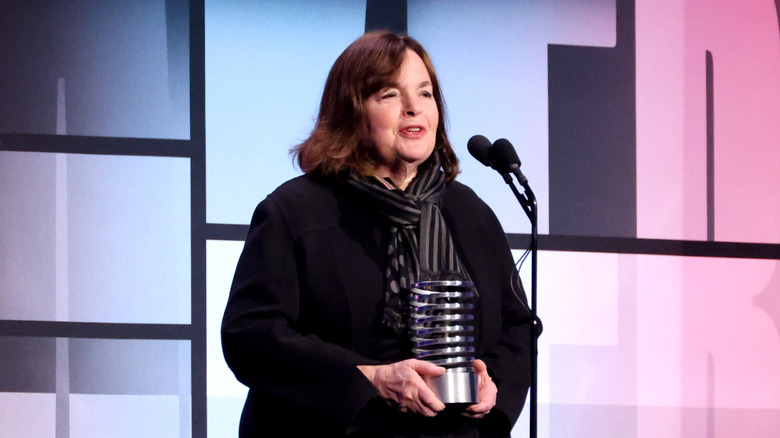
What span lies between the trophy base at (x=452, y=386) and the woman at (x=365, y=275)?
0.02m

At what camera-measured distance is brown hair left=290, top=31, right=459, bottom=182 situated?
191cm

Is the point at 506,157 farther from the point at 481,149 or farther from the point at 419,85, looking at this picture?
the point at 419,85

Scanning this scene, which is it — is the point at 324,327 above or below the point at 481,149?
below

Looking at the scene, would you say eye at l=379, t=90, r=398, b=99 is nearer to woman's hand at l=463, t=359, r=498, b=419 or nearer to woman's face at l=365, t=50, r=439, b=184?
woman's face at l=365, t=50, r=439, b=184

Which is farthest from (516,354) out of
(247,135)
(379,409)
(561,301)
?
(247,135)

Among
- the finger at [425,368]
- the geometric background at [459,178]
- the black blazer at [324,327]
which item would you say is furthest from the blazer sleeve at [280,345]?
the geometric background at [459,178]

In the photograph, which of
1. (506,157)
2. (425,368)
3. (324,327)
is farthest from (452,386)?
(506,157)

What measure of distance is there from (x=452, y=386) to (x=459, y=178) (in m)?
1.54

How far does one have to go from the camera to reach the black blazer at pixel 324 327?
1689 mm

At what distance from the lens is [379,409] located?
1736 mm

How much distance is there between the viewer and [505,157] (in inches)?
71.3

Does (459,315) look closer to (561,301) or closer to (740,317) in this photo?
(561,301)

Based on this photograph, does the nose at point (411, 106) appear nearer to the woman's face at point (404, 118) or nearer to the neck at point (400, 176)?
the woman's face at point (404, 118)

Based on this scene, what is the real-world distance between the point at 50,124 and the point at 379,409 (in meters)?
1.71
